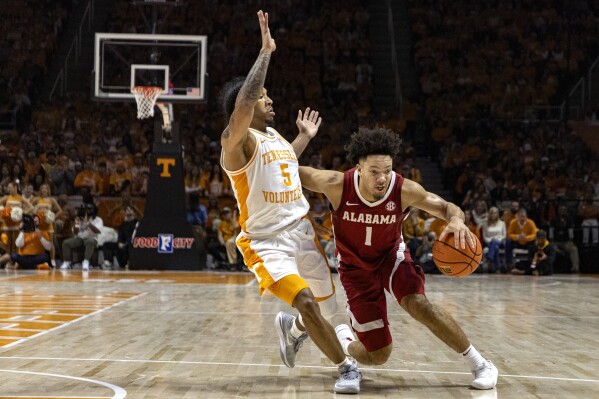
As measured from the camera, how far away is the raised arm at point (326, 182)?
523 centimetres

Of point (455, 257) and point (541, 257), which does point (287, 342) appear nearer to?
point (455, 257)

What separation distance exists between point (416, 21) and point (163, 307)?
57.5ft

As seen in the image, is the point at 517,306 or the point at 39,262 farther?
the point at 39,262

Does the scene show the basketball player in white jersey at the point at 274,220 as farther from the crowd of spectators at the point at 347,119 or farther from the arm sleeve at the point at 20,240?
the arm sleeve at the point at 20,240

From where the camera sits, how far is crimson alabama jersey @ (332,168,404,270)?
16.9ft

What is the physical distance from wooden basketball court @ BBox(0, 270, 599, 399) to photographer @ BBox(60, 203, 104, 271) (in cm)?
460

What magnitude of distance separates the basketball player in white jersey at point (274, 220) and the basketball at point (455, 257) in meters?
0.73

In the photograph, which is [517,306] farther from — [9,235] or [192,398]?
[9,235]

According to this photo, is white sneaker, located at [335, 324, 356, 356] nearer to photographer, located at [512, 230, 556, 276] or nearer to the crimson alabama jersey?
the crimson alabama jersey

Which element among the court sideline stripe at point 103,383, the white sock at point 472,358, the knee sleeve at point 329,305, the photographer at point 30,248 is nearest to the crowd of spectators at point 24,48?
the photographer at point 30,248

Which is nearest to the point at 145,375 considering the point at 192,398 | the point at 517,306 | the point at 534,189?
the point at 192,398

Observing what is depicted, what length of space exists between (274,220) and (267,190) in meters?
0.18

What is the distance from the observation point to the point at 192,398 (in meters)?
4.46

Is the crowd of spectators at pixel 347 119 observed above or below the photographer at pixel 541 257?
above
